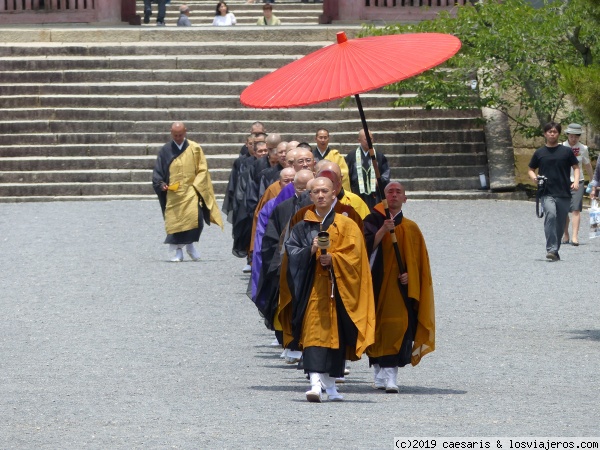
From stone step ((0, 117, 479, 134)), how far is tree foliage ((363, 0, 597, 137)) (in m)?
0.96

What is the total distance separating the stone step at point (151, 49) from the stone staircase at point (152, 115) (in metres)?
0.02

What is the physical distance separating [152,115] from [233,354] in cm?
1269

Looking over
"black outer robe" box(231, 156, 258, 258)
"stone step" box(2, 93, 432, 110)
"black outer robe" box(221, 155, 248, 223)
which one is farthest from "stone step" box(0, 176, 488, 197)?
"black outer robe" box(231, 156, 258, 258)

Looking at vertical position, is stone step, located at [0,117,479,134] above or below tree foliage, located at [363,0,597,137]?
below

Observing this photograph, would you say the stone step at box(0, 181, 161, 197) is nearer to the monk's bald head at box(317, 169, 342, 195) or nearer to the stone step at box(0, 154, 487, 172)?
the stone step at box(0, 154, 487, 172)

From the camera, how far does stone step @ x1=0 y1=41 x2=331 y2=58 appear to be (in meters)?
24.0

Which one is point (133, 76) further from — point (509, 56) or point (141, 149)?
point (509, 56)

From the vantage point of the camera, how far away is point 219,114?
73.7 feet

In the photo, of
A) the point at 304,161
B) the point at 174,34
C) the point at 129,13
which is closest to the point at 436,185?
the point at 174,34

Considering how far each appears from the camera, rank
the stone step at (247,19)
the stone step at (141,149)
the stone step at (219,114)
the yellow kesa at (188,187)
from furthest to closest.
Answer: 1. the stone step at (247,19)
2. the stone step at (219,114)
3. the stone step at (141,149)
4. the yellow kesa at (188,187)

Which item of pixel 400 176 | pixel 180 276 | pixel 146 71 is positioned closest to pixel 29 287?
pixel 180 276

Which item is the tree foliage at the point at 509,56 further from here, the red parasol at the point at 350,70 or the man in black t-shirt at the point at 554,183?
the red parasol at the point at 350,70

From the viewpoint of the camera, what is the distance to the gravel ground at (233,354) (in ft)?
24.9

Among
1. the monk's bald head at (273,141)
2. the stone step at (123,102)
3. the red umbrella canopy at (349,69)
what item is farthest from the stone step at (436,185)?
the red umbrella canopy at (349,69)
